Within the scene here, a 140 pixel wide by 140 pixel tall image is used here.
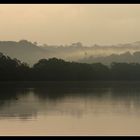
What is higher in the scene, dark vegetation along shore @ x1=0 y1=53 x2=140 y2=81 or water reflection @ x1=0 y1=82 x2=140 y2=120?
dark vegetation along shore @ x1=0 y1=53 x2=140 y2=81

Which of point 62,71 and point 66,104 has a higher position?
point 62,71

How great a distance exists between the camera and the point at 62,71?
6.28 ft

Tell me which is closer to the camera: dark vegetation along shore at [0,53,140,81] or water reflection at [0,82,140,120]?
dark vegetation along shore at [0,53,140,81]

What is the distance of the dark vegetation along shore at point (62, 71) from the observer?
1.80 m

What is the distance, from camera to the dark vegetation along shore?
1797 mm

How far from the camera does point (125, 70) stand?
2.18 metres

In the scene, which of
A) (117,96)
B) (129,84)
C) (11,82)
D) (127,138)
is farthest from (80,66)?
(117,96)

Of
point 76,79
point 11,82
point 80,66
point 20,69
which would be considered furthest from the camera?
point 80,66

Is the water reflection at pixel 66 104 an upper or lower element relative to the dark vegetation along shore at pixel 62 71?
lower

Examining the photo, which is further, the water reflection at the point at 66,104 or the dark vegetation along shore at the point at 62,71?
the water reflection at the point at 66,104

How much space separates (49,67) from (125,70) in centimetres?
54

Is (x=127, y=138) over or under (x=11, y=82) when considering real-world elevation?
under

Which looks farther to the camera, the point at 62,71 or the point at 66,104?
the point at 66,104
